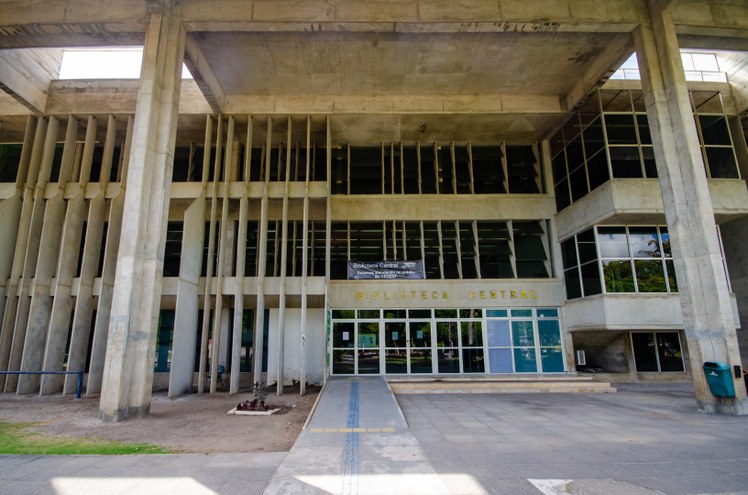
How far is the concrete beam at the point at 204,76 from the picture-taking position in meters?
13.3

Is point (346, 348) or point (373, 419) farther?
point (346, 348)

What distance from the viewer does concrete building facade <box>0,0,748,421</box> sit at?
1166 centimetres

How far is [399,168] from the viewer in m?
19.0

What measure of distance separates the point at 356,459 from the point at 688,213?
10.9m

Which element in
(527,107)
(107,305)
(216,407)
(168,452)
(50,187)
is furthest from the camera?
(527,107)

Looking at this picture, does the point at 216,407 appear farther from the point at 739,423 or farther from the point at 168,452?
the point at 739,423

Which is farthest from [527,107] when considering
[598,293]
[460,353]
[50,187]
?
[50,187]

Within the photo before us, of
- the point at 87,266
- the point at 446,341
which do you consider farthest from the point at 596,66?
the point at 87,266

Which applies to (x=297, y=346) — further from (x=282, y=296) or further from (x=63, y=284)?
(x=63, y=284)

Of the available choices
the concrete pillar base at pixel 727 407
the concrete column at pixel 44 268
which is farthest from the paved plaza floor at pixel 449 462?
the concrete column at pixel 44 268

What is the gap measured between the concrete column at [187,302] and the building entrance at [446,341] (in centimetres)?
556

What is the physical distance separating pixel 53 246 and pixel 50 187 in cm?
239

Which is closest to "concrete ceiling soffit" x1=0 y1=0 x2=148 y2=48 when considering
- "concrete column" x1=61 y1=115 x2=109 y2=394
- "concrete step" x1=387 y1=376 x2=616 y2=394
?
"concrete column" x1=61 y1=115 x2=109 y2=394

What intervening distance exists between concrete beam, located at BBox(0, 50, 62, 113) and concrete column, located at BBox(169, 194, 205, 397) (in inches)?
314
